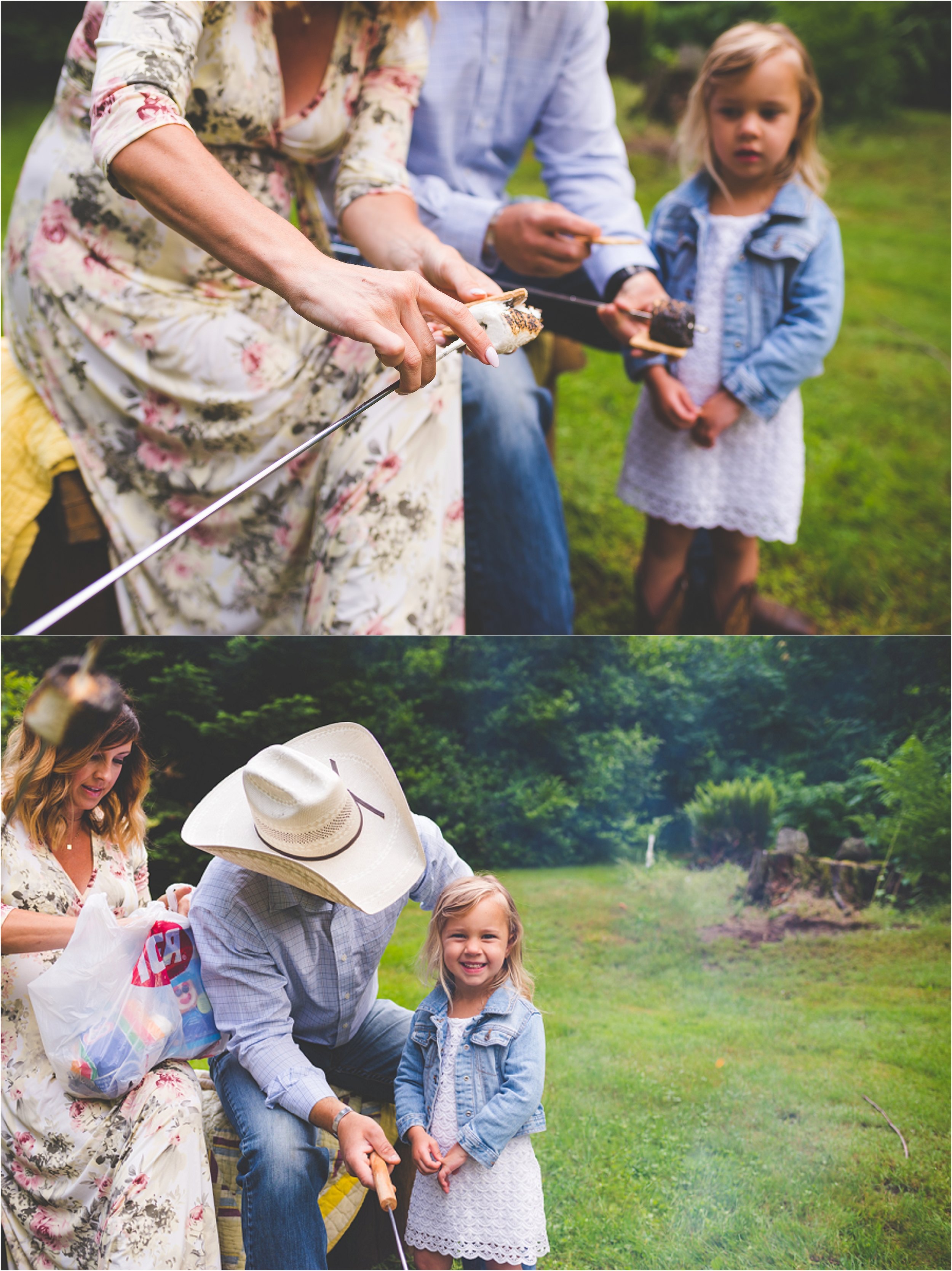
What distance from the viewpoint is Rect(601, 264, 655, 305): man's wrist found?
240 cm

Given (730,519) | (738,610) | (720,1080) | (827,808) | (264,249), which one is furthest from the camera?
(738,610)

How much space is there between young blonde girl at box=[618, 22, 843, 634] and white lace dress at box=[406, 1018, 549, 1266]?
1513 millimetres

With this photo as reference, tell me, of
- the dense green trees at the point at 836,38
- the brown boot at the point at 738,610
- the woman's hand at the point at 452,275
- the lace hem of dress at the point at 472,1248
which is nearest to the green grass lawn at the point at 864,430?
the dense green trees at the point at 836,38

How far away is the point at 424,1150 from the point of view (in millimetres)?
1567

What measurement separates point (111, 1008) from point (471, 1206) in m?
0.58

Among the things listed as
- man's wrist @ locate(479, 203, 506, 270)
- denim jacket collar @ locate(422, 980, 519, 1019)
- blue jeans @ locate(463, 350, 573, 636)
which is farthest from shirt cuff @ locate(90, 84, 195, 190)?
denim jacket collar @ locate(422, 980, 519, 1019)

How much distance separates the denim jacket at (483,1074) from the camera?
1577 millimetres

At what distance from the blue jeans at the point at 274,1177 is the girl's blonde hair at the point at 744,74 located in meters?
2.11

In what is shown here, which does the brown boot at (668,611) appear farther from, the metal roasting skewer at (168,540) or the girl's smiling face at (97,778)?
the girl's smiling face at (97,778)

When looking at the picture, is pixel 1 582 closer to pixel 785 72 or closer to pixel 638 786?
pixel 638 786

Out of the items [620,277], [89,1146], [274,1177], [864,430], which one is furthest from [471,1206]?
[864,430]

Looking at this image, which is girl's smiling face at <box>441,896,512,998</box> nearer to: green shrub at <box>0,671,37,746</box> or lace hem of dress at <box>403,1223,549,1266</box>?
lace hem of dress at <box>403,1223,549,1266</box>

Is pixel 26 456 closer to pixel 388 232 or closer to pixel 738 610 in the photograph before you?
pixel 388 232

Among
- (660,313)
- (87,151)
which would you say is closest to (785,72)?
(660,313)
